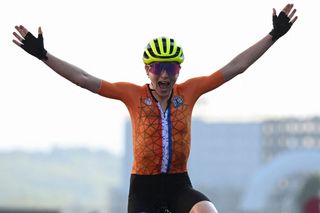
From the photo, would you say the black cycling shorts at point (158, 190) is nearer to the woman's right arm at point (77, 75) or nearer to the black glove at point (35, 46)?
the woman's right arm at point (77, 75)

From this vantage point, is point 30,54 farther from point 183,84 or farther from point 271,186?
point 271,186

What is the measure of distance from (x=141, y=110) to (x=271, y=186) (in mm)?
170393

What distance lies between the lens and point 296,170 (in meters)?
175

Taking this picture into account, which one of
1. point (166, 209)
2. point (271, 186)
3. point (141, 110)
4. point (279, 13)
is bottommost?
point (166, 209)

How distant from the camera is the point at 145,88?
14109 millimetres

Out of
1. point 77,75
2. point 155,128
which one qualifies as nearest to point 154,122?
point 155,128

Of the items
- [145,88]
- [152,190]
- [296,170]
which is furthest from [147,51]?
[296,170]

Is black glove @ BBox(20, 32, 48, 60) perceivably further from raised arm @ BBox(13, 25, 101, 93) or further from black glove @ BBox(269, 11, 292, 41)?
black glove @ BBox(269, 11, 292, 41)

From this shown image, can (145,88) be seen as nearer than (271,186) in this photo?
Yes

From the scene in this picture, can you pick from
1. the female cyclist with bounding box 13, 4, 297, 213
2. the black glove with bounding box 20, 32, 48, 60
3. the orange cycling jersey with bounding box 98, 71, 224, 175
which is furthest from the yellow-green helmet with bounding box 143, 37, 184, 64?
the black glove with bounding box 20, 32, 48, 60

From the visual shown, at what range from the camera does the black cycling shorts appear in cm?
1387

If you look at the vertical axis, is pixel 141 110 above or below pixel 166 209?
above

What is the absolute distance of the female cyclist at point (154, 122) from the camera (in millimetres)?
13819

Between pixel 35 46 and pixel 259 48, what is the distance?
8.21ft
